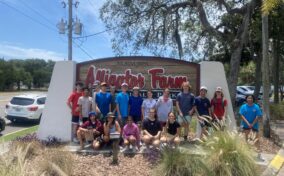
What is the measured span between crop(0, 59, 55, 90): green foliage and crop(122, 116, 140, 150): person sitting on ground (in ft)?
204

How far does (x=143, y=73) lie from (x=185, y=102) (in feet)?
6.03

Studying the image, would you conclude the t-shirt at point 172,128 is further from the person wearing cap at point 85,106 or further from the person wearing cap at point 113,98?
the person wearing cap at point 85,106

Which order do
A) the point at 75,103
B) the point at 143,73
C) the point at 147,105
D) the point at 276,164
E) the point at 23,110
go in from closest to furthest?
the point at 276,164 < the point at 147,105 < the point at 75,103 < the point at 143,73 < the point at 23,110

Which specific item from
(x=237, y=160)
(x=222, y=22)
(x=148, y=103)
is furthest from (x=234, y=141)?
(x=222, y=22)

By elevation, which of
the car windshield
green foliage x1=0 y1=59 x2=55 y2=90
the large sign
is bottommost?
the car windshield

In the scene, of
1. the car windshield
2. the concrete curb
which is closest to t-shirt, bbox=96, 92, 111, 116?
the concrete curb

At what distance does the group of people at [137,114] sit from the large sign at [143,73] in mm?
613

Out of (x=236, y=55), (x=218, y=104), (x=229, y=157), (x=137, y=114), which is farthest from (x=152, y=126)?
(x=236, y=55)

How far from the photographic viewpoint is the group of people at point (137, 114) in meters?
10.0

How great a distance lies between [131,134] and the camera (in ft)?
33.0

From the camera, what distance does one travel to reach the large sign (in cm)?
1198

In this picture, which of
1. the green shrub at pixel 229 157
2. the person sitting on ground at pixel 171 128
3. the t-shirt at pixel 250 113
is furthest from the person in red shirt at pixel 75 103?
the green shrub at pixel 229 157

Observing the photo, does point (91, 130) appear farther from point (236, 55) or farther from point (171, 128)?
point (236, 55)

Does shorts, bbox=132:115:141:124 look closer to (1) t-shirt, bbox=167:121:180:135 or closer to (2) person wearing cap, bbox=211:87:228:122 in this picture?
(1) t-shirt, bbox=167:121:180:135
